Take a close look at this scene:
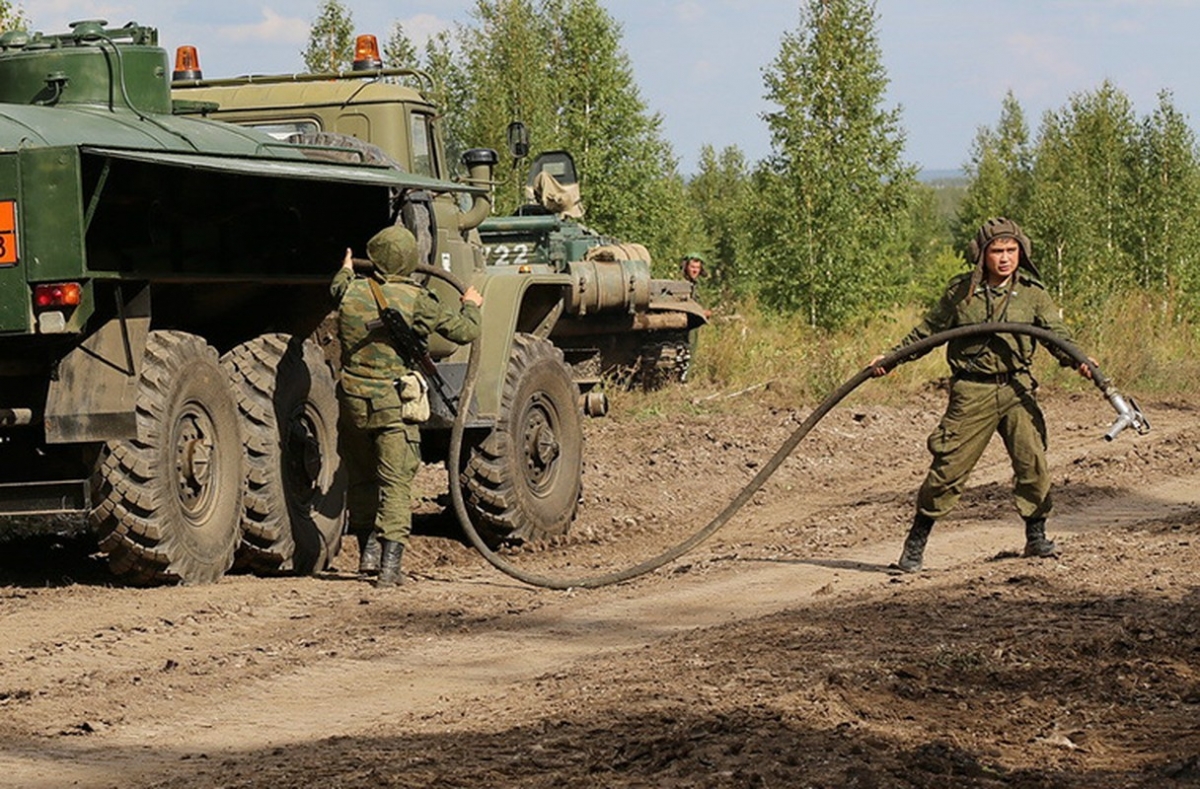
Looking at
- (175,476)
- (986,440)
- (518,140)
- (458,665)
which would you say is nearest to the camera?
(458,665)

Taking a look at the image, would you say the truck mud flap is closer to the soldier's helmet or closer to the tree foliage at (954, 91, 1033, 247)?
the soldier's helmet

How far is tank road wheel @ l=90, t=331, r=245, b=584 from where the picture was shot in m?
9.14

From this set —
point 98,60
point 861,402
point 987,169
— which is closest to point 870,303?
point 861,402

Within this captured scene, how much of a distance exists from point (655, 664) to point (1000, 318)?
346cm

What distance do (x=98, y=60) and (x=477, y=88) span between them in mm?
24691

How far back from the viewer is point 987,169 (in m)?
67.7

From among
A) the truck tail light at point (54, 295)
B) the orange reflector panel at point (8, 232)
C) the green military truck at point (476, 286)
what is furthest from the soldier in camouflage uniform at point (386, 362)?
the orange reflector panel at point (8, 232)

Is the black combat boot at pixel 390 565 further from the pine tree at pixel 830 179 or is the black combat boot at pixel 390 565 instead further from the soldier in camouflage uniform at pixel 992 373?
the pine tree at pixel 830 179

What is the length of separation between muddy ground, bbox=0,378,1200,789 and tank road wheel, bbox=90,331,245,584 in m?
0.19

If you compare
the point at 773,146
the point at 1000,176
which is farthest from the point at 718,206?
the point at 773,146

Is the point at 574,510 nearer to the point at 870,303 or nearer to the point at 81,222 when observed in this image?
the point at 81,222

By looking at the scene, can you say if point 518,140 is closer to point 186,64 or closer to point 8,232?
point 186,64

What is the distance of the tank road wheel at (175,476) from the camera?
9141 mm

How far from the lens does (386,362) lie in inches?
395
